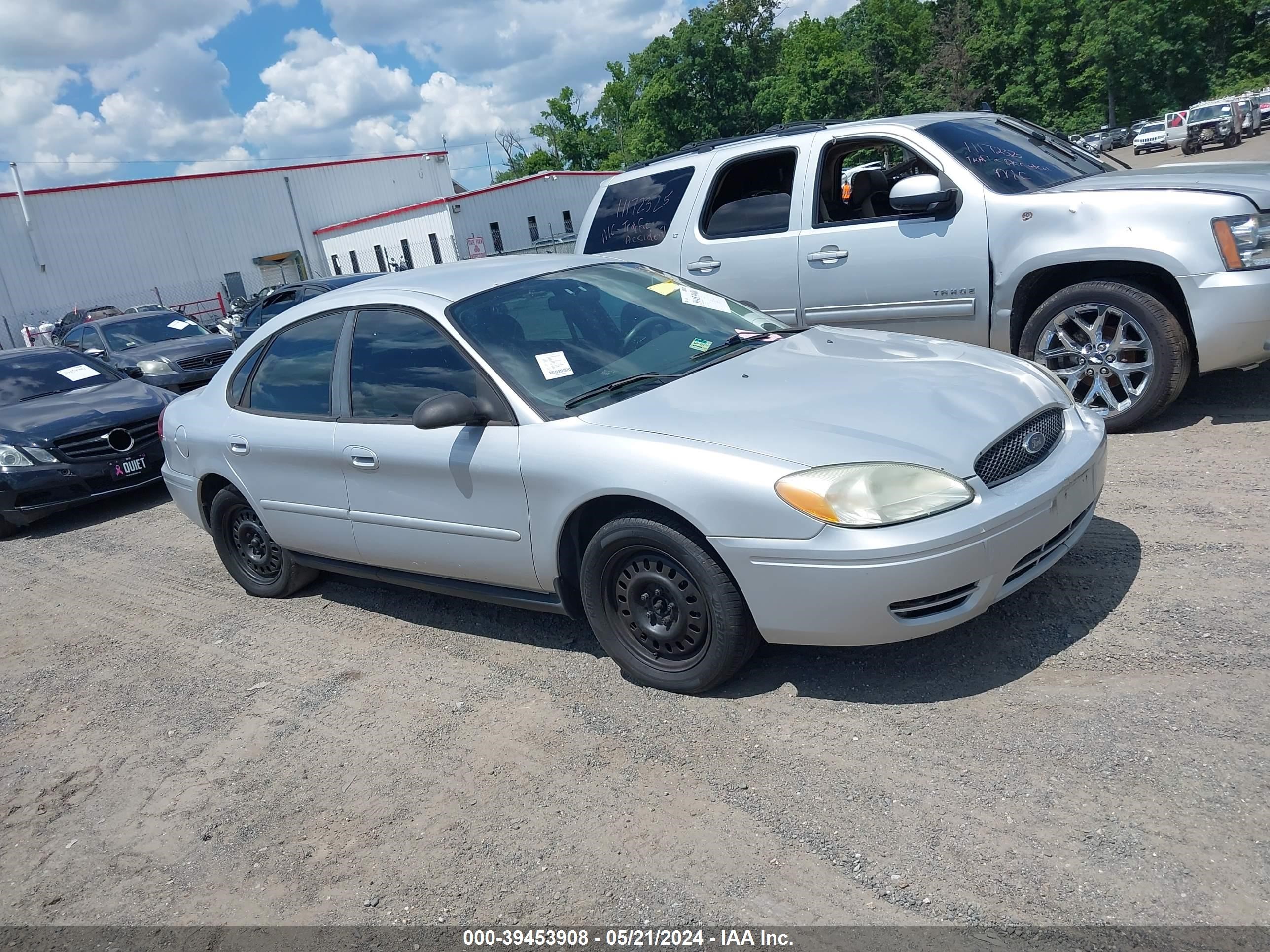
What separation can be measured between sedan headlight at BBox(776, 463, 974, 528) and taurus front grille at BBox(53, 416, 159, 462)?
7256 mm

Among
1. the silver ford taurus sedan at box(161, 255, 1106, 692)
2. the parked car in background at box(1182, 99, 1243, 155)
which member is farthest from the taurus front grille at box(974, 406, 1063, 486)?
the parked car in background at box(1182, 99, 1243, 155)

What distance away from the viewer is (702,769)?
3.18 meters

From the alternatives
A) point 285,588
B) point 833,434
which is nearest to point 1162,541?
point 833,434

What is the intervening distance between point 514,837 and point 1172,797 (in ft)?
6.21

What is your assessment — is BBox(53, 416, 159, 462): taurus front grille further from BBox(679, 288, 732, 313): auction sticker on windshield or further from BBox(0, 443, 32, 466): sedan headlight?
BBox(679, 288, 732, 313): auction sticker on windshield

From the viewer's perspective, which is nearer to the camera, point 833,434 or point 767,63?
point 833,434

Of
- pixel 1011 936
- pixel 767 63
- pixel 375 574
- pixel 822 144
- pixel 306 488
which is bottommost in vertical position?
pixel 1011 936

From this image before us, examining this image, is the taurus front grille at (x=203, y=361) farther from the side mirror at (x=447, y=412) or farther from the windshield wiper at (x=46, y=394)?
the side mirror at (x=447, y=412)

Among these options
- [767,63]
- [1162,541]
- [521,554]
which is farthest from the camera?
[767,63]

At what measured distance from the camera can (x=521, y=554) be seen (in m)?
3.87

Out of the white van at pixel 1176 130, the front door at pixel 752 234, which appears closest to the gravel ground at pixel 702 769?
the front door at pixel 752 234

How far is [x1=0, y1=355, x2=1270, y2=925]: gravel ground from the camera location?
8.37 ft

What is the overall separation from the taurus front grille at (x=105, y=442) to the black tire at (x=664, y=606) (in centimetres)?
637

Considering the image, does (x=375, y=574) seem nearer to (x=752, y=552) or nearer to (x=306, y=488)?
(x=306, y=488)
